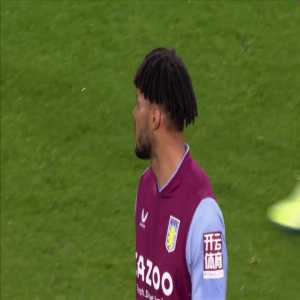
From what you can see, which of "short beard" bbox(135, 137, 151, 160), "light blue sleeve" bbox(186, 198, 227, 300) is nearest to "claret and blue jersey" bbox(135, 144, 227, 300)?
"light blue sleeve" bbox(186, 198, 227, 300)

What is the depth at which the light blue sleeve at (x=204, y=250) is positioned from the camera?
424 cm

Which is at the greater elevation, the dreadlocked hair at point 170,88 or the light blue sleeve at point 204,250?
the dreadlocked hair at point 170,88

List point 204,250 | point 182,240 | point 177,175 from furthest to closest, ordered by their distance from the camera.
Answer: point 177,175 < point 182,240 < point 204,250

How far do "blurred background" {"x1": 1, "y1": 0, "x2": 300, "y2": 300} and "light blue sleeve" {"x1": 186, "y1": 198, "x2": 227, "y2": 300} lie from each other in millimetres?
3781

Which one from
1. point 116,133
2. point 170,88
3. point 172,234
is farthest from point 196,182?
point 116,133

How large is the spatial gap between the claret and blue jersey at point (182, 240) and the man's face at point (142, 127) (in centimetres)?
17

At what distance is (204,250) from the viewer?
4238mm

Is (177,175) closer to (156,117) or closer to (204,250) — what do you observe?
(156,117)

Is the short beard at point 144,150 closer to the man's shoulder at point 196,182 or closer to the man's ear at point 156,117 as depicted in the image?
the man's ear at point 156,117

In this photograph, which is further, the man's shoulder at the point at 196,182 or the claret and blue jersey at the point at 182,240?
the man's shoulder at the point at 196,182

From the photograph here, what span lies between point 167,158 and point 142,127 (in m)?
0.18

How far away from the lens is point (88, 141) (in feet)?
34.5

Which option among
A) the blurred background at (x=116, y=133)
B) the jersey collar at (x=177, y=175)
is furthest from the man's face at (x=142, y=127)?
the blurred background at (x=116, y=133)

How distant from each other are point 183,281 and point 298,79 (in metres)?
6.71
